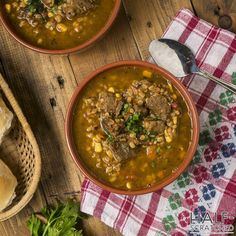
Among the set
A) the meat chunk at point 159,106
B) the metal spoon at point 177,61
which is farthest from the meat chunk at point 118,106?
the metal spoon at point 177,61

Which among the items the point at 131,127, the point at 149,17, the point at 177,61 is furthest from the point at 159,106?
the point at 149,17

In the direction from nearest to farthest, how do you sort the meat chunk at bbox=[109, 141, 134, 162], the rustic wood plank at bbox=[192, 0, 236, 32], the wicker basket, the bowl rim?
1. the meat chunk at bbox=[109, 141, 134, 162]
2. the bowl rim
3. the wicker basket
4. the rustic wood plank at bbox=[192, 0, 236, 32]

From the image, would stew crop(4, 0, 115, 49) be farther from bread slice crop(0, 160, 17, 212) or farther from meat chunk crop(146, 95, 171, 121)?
bread slice crop(0, 160, 17, 212)

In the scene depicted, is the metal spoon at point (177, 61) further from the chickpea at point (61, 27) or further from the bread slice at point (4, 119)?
the bread slice at point (4, 119)

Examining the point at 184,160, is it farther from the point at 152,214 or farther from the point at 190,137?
the point at 152,214

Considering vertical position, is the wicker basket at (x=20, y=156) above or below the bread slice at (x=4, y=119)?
below

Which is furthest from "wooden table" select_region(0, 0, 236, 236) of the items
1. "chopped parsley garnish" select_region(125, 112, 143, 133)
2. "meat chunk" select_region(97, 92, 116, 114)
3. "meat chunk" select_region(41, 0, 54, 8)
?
"chopped parsley garnish" select_region(125, 112, 143, 133)

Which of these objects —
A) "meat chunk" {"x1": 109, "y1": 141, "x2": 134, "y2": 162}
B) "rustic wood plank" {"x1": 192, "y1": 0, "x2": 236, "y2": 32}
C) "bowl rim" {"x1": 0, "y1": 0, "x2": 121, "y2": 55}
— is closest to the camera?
"meat chunk" {"x1": 109, "y1": 141, "x2": 134, "y2": 162}

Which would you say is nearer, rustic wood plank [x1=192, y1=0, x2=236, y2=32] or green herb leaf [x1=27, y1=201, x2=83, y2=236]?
green herb leaf [x1=27, y1=201, x2=83, y2=236]
